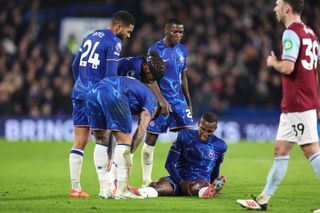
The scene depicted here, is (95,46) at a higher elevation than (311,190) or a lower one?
higher

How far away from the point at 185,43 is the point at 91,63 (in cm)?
1444

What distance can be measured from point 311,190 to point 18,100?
538 inches

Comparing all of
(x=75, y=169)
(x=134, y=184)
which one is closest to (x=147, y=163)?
(x=134, y=184)

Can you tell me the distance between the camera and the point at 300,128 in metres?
7.90

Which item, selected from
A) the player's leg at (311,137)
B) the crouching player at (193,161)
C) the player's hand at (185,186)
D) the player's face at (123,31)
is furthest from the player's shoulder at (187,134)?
the player's leg at (311,137)

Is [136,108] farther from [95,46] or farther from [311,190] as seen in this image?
[311,190]

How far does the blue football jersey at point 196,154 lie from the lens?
9734 mm

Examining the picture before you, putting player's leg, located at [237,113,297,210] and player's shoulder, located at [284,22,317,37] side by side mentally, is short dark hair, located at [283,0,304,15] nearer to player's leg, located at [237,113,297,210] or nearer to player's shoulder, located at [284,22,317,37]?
player's shoulder, located at [284,22,317,37]

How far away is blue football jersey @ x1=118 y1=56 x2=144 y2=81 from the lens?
9758 millimetres

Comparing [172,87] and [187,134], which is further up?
[172,87]

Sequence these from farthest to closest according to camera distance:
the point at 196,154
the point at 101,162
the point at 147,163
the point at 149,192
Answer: the point at 147,163 < the point at 196,154 < the point at 149,192 < the point at 101,162

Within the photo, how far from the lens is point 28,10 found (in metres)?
25.7

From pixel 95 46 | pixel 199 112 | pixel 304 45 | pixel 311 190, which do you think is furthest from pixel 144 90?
pixel 199 112

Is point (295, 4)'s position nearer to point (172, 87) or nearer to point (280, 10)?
point (280, 10)
